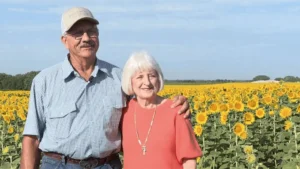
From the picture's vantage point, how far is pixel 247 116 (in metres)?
7.73

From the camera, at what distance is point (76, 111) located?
3.73 metres

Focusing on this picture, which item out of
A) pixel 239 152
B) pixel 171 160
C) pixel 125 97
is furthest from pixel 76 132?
pixel 239 152

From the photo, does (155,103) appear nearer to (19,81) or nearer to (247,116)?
(247,116)

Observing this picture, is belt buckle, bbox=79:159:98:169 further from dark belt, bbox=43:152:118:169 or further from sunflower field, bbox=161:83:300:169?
sunflower field, bbox=161:83:300:169

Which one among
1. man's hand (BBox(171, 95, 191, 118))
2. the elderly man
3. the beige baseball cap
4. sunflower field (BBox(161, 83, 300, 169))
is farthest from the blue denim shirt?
sunflower field (BBox(161, 83, 300, 169))

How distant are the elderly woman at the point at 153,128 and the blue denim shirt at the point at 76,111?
0.60 ft

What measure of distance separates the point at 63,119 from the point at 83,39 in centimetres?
49

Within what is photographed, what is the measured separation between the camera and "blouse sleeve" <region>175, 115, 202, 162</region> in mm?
3389

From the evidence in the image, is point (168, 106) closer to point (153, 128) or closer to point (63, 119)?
point (153, 128)

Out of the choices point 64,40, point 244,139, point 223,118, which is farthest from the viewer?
point 223,118

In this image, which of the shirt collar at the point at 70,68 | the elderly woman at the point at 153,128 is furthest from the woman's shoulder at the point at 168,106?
the shirt collar at the point at 70,68

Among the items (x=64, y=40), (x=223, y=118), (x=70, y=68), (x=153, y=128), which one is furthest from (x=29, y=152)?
(x=223, y=118)

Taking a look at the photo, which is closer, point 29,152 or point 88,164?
point 88,164

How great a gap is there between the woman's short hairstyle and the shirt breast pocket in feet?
1.23
